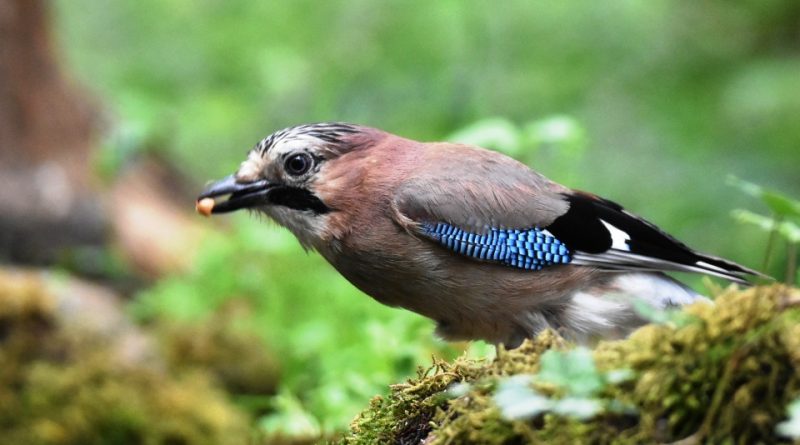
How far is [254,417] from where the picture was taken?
651 cm

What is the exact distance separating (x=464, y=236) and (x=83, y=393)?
10.1ft

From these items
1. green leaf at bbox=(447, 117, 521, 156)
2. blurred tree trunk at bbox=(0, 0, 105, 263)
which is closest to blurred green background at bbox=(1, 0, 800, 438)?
green leaf at bbox=(447, 117, 521, 156)

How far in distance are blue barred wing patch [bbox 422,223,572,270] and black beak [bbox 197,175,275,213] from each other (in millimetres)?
726

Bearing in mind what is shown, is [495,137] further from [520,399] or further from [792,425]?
[792,425]

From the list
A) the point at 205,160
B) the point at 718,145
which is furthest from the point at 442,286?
the point at 205,160

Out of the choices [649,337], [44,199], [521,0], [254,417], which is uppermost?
[521,0]

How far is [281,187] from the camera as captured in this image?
4230mm

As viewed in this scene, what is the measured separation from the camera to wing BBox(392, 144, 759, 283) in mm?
4039

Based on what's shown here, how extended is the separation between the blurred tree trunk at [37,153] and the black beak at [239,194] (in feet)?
15.8

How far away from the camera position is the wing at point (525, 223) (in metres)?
4.04

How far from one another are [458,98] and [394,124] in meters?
1.18

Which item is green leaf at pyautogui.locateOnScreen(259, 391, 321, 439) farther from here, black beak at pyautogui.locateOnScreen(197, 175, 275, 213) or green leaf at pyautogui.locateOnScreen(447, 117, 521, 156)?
green leaf at pyautogui.locateOnScreen(447, 117, 521, 156)

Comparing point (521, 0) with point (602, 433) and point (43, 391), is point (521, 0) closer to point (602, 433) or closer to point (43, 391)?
point (43, 391)

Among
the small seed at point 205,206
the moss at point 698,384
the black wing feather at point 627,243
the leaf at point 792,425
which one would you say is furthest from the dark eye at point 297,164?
the leaf at point 792,425
